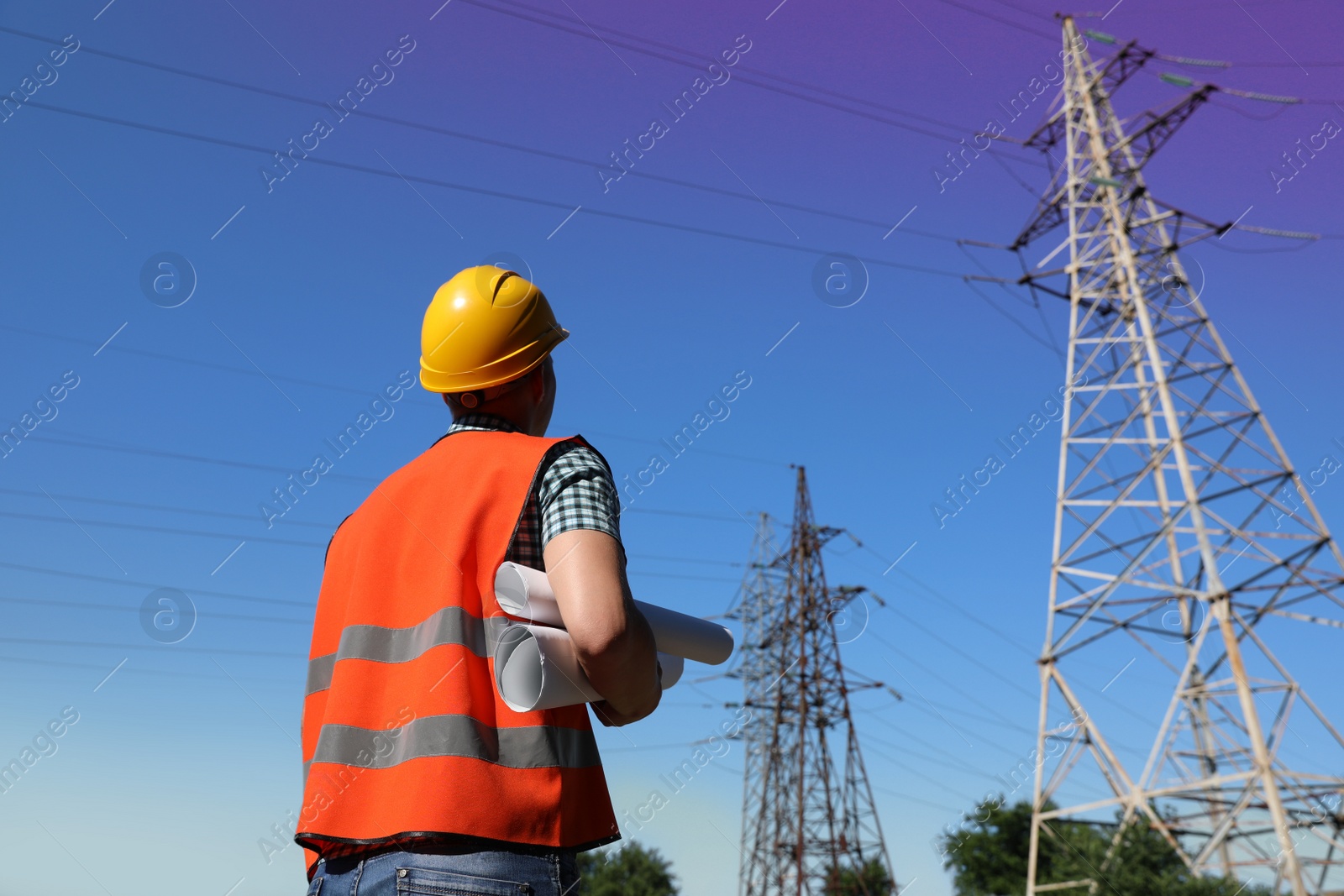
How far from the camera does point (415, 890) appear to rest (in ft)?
5.32

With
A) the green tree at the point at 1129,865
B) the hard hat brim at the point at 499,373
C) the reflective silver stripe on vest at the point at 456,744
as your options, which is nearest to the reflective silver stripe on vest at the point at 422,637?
the reflective silver stripe on vest at the point at 456,744

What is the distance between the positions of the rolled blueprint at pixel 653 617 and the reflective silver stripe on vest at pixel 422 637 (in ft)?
0.26

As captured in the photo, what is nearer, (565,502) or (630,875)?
(565,502)

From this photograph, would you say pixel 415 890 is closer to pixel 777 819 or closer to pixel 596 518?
pixel 596 518

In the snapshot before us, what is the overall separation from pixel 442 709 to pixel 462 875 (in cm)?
28

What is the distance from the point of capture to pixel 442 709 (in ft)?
5.45

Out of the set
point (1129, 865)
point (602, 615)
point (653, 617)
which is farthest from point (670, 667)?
point (1129, 865)

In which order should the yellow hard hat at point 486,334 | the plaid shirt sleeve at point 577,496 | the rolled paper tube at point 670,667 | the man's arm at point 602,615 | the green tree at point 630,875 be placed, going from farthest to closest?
the green tree at point 630,875 < the yellow hard hat at point 486,334 < the rolled paper tube at point 670,667 < the plaid shirt sleeve at point 577,496 < the man's arm at point 602,615

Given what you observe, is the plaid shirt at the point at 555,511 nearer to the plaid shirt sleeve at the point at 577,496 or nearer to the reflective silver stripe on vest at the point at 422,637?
the plaid shirt sleeve at the point at 577,496

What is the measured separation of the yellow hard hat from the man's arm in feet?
1.83

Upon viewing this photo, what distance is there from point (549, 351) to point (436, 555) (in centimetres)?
59

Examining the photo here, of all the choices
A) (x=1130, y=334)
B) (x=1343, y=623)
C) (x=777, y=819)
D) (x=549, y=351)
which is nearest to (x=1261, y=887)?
(x=1343, y=623)

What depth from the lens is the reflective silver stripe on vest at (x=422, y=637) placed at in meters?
1.71

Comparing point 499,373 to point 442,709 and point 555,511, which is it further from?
point 442,709
